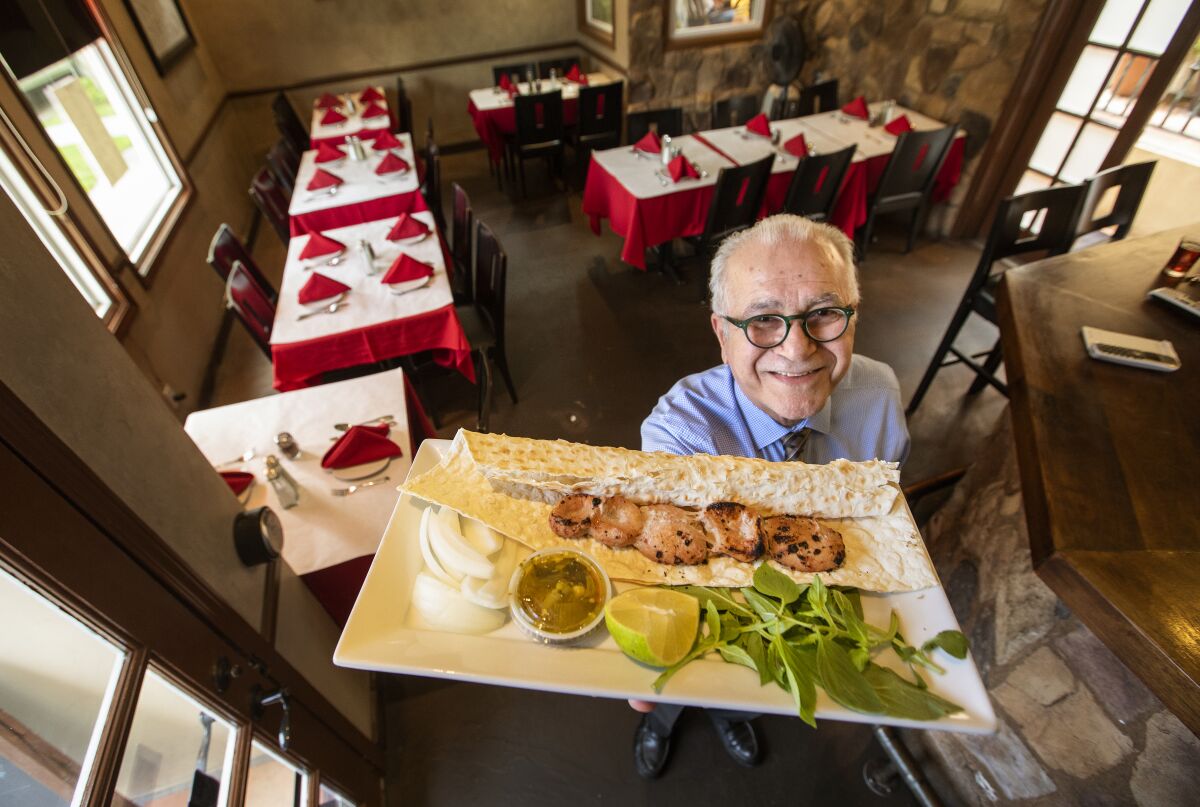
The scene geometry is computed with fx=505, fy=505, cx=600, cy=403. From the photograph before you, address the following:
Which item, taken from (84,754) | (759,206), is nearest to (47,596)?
(84,754)

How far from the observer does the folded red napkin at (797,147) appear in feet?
13.6

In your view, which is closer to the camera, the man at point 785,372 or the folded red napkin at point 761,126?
the man at point 785,372

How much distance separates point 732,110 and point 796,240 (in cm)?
514

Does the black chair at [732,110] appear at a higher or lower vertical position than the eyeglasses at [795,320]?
lower

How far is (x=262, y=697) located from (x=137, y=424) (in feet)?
2.43

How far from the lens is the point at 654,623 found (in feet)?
2.96

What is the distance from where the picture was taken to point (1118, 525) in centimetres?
109

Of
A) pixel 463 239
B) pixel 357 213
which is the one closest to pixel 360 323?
pixel 463 239

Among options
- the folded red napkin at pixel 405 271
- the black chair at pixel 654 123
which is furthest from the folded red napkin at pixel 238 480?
the black chair at pixel 654 123

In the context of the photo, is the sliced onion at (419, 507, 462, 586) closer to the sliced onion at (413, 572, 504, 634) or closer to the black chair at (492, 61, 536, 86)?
the sliced onion at (413, 572, 504, 634)

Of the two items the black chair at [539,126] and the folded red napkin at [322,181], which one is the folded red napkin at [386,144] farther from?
the black chair at [539,126]

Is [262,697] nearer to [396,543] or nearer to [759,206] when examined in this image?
[396,543]

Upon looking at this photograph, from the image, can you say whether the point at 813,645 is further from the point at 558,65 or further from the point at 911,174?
the point at 558,65

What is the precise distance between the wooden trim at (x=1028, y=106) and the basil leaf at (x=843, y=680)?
207 inches
